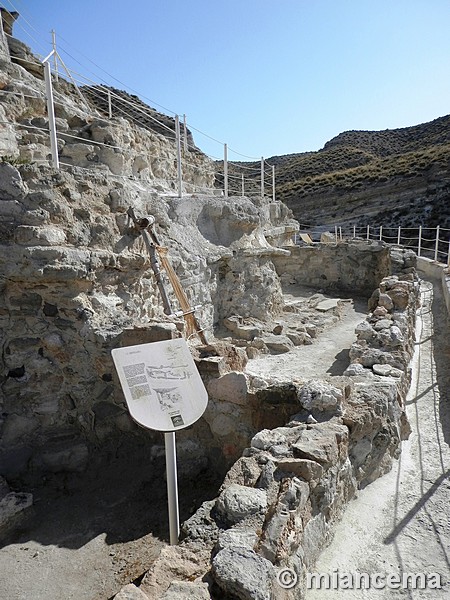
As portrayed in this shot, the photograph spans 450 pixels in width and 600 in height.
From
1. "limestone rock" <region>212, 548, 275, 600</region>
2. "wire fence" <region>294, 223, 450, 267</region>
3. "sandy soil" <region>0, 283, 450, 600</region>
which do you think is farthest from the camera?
"wire fence" <region>294, 223, 450, 267</region>

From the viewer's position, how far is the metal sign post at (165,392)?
2428 millimetres

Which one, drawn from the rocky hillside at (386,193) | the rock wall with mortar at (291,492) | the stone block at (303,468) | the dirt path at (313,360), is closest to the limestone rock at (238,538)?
the rock wall with mortar at (291,492)

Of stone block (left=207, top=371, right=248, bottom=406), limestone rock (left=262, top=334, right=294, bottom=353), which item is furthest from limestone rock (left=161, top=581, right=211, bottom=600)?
limestone rock (left=262, top=334, right=294, bottom=353)

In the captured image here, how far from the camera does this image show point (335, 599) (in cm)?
226

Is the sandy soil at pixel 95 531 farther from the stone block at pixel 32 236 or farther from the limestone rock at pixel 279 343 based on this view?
the limestone rock at pixel 279 343

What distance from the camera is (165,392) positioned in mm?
2566

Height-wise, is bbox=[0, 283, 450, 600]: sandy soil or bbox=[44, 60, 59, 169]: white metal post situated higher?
bbox=[44, 60, 59, 169]: white metal post

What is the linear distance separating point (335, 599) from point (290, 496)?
60cm

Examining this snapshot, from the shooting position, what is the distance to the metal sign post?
2.43 m

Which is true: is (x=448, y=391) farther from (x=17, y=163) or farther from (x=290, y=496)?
(x=17, y=163)

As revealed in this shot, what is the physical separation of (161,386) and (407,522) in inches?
76.3

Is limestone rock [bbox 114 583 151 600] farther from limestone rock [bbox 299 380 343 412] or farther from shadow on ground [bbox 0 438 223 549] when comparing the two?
limestone rock [bbox 299 380 343 412]

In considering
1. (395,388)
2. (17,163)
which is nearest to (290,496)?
(395,388)

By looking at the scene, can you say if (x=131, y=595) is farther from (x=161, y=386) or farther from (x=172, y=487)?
(x=161, y=386)
